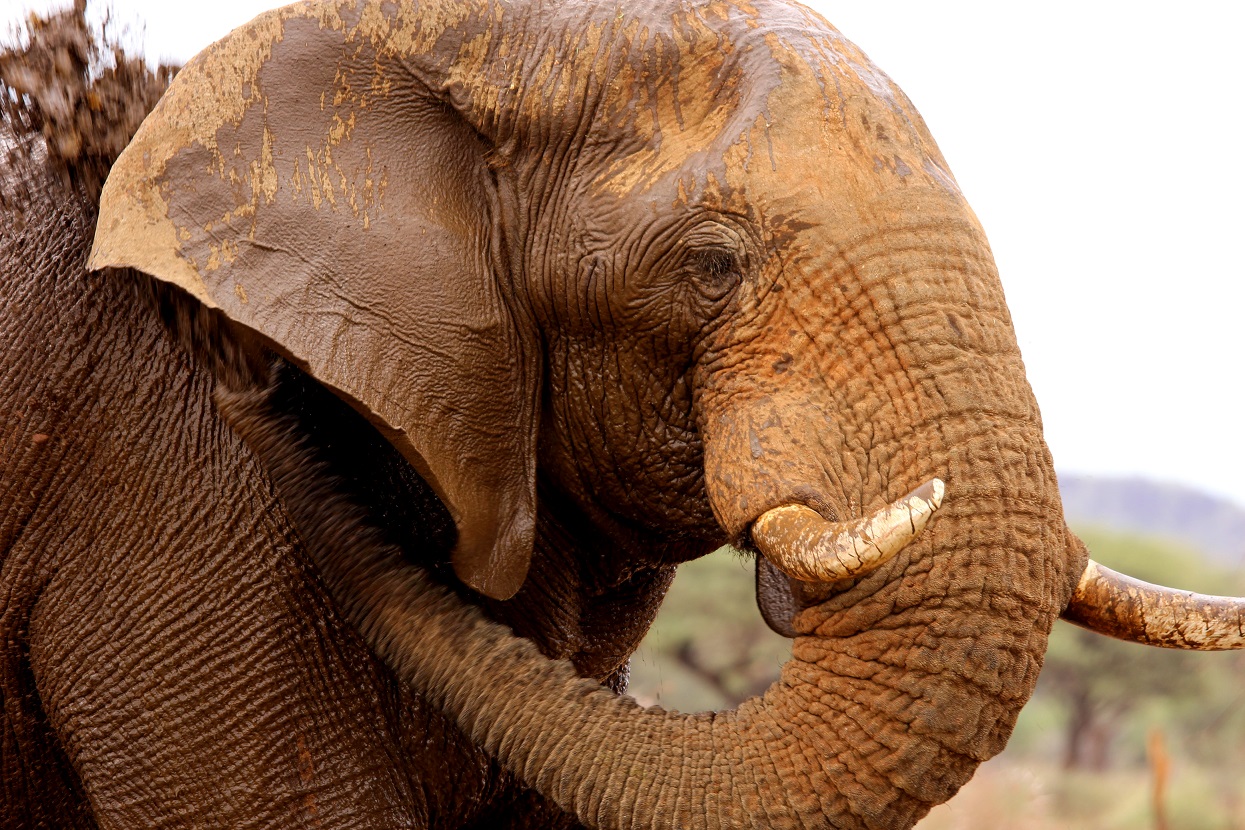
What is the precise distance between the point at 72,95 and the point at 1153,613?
8.12ft

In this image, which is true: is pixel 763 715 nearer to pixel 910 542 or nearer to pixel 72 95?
pixel 910 542

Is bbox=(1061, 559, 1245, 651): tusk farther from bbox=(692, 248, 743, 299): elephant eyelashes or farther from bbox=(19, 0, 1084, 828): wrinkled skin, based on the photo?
bbox=(692, 248, 743, 299): elephant eyelashes

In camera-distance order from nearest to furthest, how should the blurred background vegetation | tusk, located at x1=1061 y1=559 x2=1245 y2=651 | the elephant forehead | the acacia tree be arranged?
the elephant forehead
tusk, located at x1=1061 y1=559 x2=1245 y2=651
the blurred background vegetation
the acacia tree

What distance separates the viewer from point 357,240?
2.81 m

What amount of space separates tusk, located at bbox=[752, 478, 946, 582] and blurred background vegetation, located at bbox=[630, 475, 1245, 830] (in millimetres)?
10693

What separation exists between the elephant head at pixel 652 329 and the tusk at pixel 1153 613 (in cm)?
2

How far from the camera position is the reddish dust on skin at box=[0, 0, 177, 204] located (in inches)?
126

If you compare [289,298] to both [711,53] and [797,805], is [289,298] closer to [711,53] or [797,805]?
[711,53]

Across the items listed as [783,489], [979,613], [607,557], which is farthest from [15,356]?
[979,613]

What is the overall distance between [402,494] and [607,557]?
1.79ft

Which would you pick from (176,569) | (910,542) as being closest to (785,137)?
(910,542)

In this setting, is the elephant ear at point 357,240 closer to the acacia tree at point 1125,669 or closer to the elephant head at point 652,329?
the elephant head at point 652,329

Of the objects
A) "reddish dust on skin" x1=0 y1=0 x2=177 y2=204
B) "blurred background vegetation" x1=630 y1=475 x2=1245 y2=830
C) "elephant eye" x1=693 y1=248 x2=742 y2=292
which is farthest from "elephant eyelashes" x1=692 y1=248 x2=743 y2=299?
"blurred background vegetation" x1=630 y1=475 x2=1245 y2=830

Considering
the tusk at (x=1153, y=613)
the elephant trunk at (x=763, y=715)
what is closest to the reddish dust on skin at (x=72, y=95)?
the elephant trunk at (x=763, y=715)
